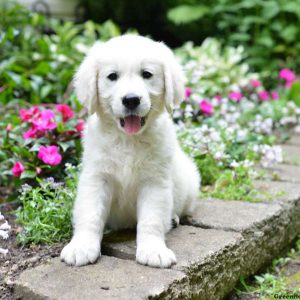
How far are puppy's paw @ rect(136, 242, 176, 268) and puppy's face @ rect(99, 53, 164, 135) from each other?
0.59 metres

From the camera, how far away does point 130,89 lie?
2734 mm

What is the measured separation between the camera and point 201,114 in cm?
555

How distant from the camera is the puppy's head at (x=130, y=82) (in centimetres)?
277

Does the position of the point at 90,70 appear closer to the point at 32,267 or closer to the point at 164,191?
the point at 164,191

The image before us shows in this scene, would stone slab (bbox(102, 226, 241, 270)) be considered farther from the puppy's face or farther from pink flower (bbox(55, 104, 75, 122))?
pink flower (bbox(55, 104, 75, 122))

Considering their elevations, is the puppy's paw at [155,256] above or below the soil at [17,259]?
above

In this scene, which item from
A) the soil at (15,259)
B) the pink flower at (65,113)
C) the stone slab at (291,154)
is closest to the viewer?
the soil at (15,259)

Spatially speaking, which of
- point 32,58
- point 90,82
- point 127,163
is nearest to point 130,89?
point 90,82

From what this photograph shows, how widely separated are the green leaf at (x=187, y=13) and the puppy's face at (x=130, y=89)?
618 cm

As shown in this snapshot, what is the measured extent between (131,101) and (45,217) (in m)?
0.85

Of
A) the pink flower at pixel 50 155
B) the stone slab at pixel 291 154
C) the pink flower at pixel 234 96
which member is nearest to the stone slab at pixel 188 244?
the pink flower at pixel 50 155

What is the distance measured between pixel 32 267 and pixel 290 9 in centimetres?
682

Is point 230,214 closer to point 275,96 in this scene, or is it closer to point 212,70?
point 212,70

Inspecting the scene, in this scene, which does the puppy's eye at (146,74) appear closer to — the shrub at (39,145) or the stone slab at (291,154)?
the shrub at (39,145)
